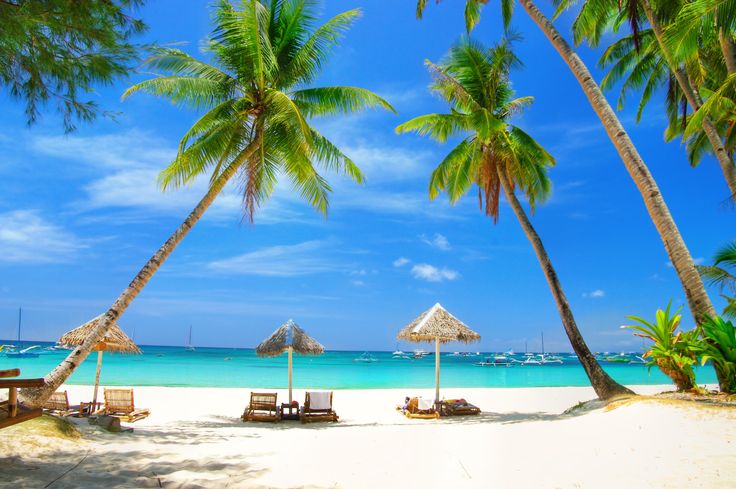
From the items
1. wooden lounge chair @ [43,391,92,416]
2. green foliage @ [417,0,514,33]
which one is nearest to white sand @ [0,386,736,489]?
wooden lounge chair @ [43,391,92,416]

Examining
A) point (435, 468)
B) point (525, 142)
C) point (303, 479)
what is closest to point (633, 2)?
point (525, 142)

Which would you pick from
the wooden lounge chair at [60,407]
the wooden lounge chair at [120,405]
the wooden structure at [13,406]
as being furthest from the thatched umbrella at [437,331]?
the wooden structure at [13,406]

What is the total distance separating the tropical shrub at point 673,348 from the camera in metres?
8.22

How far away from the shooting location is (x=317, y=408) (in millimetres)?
11523

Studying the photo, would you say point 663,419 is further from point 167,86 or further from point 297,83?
point 167,86

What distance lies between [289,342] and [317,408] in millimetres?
1846

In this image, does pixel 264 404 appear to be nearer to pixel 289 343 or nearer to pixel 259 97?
pixel 289 343

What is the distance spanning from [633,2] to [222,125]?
346 inches

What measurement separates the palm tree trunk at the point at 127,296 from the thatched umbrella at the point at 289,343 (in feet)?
13.8

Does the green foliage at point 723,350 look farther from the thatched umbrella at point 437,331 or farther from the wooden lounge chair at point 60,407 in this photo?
the wooden lounge chair at point 60,407

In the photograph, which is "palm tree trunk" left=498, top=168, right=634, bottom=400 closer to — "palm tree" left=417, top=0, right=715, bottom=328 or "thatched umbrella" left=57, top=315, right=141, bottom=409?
"palm tree" left=417, top=0, right=715, bottom=328

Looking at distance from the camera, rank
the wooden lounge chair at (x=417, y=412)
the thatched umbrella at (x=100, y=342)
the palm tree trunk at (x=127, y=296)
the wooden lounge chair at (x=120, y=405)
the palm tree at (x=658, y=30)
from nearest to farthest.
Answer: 1. the palm tree trunk at (x=127, y=296)
2. the palm tree at (x=658, y=30)
3. the wooden lounge chair at (x=120, y=405)
4. the thatched umbrella at (x=100, y=342)
5. the wooden lounge chair at (x=417, y=412)

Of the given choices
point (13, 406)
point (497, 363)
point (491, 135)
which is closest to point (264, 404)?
point (13, 406)

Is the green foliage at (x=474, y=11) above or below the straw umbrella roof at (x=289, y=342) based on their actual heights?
above
